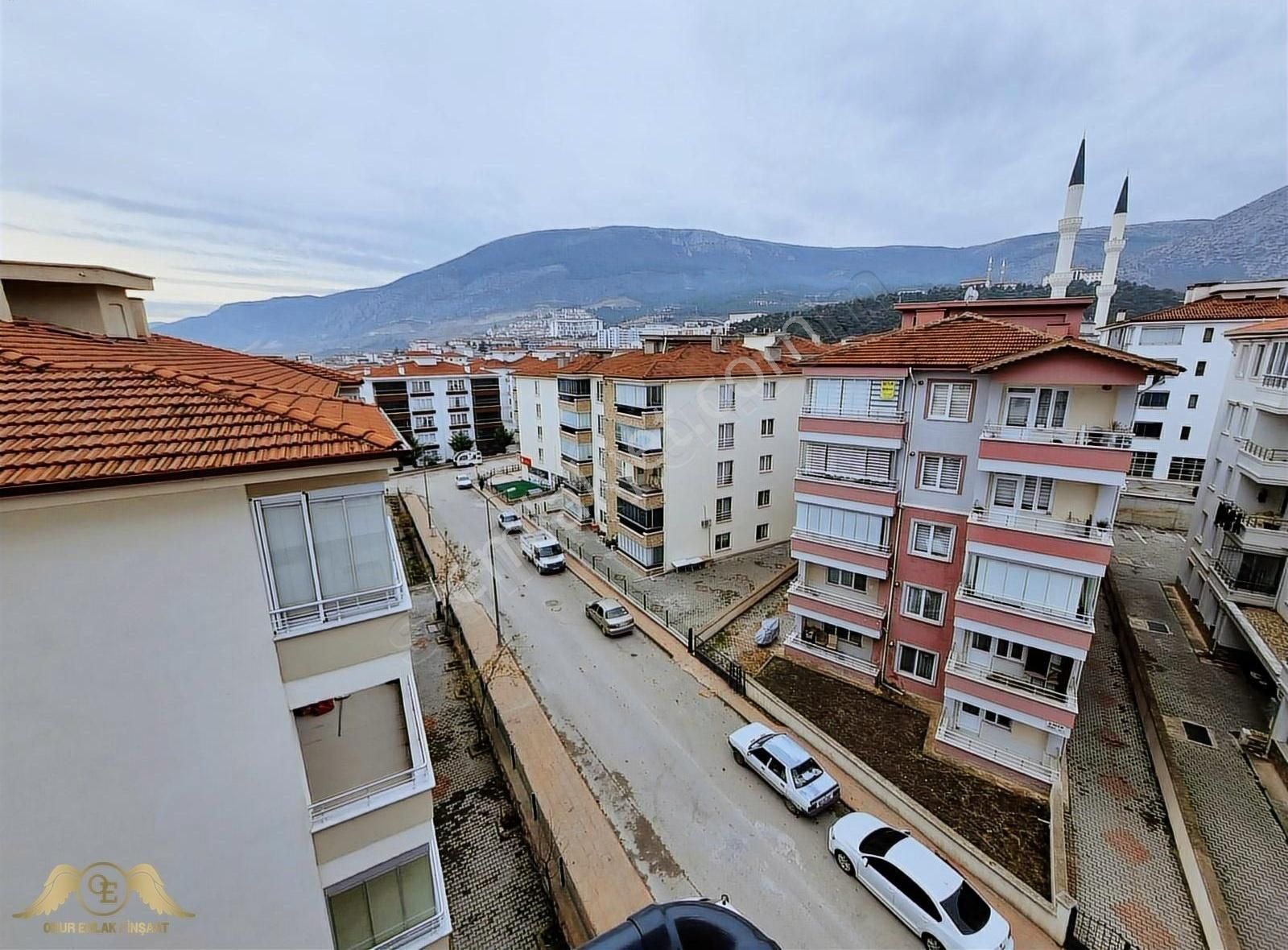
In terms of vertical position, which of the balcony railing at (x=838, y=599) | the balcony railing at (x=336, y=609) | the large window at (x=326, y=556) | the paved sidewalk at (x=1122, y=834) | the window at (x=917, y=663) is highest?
the large window at (x=326, y=556)

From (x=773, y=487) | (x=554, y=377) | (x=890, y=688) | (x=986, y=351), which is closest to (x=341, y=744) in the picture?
(x=890, y=688)

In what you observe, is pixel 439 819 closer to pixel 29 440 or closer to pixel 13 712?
pixel 13 712

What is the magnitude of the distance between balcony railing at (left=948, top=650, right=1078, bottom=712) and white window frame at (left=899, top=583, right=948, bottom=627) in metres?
1.35

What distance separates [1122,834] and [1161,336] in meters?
31.8

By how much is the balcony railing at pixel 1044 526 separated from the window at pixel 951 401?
9.45 feet

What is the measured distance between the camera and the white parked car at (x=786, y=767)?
43.1 ft

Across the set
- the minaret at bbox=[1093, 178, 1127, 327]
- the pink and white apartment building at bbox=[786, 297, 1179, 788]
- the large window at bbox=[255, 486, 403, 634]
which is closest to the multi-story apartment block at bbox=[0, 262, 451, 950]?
the large window at bbox=[255, 486, 403, 634]

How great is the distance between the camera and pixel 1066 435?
12.8m

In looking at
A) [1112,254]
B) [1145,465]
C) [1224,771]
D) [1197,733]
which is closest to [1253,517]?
[1197,733]

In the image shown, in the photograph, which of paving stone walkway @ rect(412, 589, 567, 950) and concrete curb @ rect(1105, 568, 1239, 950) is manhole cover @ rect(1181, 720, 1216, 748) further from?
paving stone walkway @ rect(412, 589, 567, 950)

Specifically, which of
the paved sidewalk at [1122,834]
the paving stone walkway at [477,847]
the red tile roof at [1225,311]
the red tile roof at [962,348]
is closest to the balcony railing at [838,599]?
the paved sidewalk at [1122,834]

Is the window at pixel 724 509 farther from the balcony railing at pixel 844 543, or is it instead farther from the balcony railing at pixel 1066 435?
the balcony railing at pixel 1066 435

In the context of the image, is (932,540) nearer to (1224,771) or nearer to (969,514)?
(969,514)

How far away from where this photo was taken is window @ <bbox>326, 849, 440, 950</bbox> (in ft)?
22.5
